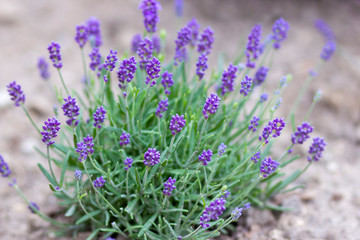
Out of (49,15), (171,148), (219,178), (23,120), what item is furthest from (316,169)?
(49,15)

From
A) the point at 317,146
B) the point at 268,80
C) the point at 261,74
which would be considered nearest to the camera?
the point at 317,146

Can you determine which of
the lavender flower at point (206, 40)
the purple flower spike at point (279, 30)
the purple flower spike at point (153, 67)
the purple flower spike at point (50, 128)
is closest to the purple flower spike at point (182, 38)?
the lavender flower at point (206, 40)

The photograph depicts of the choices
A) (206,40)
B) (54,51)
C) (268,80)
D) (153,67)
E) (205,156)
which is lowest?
(205,156)

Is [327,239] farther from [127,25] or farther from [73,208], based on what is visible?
[127,25]

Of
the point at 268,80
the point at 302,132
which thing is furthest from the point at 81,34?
the point at 268,80

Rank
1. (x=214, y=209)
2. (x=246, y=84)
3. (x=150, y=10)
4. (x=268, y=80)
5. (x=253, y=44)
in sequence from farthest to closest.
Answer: (x=268, y=80) < (x=253, y=44) < (x=150, y=10) < (x=246, y=84) < (x=214, y=209)

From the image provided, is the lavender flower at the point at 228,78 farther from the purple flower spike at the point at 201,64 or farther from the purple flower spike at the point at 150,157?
the purple flower spike at the point at 150,157

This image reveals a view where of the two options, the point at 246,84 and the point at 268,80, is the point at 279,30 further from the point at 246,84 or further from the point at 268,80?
the point at 268,80
